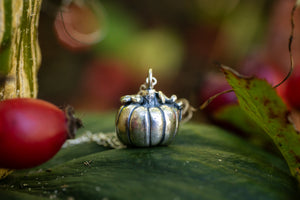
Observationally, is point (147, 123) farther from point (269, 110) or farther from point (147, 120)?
point (269, 110)

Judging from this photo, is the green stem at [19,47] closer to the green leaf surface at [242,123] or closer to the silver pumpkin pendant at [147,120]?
the silver pumpkin pendant at [147,120]

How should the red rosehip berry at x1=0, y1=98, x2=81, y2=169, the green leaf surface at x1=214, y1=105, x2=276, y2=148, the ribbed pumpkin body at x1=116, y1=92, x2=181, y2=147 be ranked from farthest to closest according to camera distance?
the green leaf surface at x1=214, y1=105, x2=276, y2=148
the ribbed pumpkin body at x1=116, y1=92, x2=181, y2=147
the red rosehip berry at x1=0, y1=98, x2=81, y2=169

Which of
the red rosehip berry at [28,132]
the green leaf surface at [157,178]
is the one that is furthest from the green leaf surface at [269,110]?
the red rosehip berry at [28,132]

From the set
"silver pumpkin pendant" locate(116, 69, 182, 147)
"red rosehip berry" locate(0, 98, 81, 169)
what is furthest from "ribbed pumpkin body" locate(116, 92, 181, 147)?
"red rosehip berry" locate(0, 98, 81, 169)

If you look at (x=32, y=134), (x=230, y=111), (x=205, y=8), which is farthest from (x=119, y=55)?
(x=32, y=134)

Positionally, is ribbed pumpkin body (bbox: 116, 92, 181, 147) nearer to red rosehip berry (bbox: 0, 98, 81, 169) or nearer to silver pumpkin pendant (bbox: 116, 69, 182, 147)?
silver pumpkin pendant (bbox: 116, 69, 182, 147)
